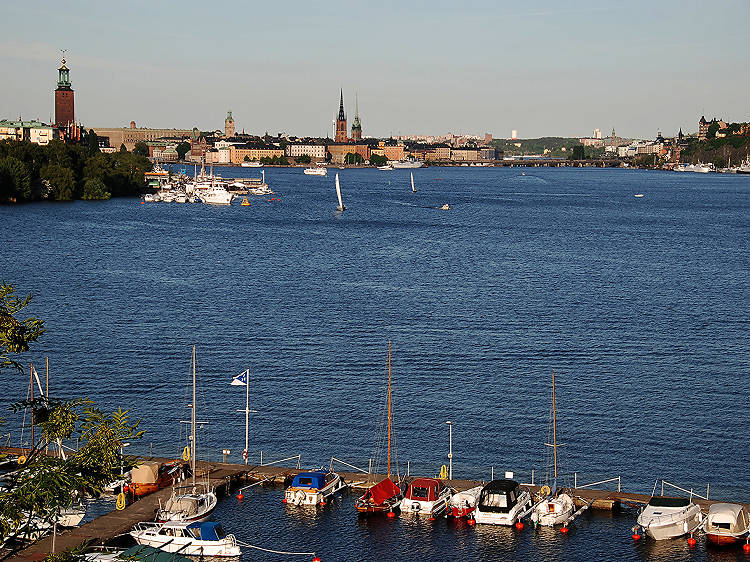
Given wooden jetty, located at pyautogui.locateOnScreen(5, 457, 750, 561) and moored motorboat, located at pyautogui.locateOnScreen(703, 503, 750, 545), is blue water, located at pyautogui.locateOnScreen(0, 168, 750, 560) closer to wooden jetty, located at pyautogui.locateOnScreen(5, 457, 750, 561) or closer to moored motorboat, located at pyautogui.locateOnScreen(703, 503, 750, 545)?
moored motorboat, located at pyautogui.locateOnScreen(703, 503, 750, 545)

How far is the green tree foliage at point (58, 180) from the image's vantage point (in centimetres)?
8181

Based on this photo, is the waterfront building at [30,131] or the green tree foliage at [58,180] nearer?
the green tree foliage at [58,180]

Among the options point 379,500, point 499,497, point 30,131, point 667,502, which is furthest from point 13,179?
point 667,502

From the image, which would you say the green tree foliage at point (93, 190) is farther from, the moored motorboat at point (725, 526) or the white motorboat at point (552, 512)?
the moored motorboat at point (725, 526)

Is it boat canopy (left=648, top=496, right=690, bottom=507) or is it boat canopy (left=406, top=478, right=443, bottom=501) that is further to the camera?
boat canopy (left=406, top=478, right=443, bottom=501)

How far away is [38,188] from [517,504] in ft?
232

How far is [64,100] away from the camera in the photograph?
134375 millimetres

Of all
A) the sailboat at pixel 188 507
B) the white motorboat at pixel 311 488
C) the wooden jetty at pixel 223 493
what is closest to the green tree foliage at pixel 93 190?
the wooden jetty at pixel 223 493

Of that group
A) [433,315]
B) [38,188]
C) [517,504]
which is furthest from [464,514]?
[38,188]

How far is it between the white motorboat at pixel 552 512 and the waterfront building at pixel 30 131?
118366mm

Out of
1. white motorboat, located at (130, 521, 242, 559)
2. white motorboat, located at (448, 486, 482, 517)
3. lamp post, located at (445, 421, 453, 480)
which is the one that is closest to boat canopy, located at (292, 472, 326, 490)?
white motorboat, located at (448, 486, 482, 517)

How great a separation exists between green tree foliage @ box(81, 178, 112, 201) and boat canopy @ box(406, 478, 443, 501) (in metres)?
71.1

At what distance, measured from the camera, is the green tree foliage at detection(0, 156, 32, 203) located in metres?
77.0

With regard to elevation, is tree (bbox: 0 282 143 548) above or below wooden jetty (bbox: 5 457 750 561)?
above
